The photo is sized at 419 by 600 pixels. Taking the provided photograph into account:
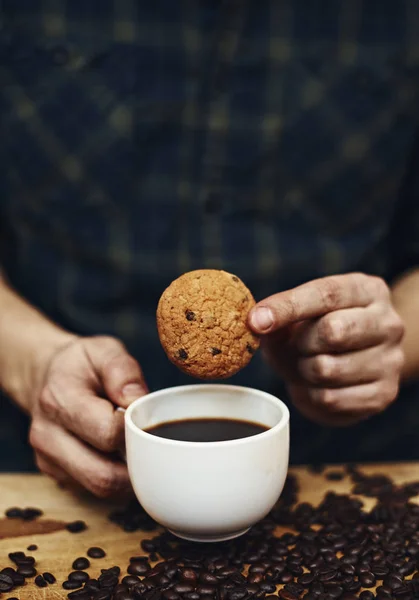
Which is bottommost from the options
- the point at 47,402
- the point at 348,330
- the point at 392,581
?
the point at 392,581

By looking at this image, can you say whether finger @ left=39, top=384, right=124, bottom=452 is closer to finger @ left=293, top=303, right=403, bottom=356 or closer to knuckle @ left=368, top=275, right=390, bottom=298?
finger @ left=293, top=303, right=403, bottom=356

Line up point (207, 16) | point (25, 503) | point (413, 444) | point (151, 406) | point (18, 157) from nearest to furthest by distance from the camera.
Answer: point (151, 406)
point (25, 503)
point (207, 16)
point (18, 157)
point (413, 444)

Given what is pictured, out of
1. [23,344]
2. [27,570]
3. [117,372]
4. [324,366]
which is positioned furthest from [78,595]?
[23,344]

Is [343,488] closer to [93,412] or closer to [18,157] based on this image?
[93,412]

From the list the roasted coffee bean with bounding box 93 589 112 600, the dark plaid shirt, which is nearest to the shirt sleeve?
the dark plaid shirt

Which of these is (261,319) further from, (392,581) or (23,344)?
(23,344)

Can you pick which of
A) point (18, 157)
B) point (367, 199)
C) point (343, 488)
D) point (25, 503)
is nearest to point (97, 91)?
point (18, 157)
